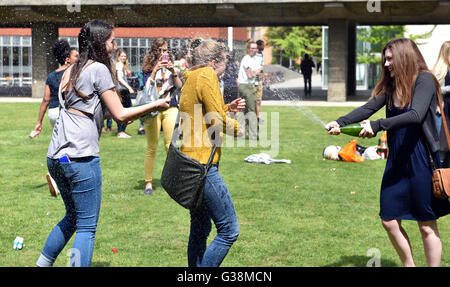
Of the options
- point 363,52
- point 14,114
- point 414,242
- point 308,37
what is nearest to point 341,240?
point 414,242

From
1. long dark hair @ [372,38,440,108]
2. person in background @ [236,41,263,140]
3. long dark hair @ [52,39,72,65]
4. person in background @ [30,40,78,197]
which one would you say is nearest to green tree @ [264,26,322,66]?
person in background @ [236,41,263,140]

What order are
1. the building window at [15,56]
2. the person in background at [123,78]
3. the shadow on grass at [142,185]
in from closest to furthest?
the shadow on grass at [142,185] < the person in background at [123,78] < the building window at [15,56]

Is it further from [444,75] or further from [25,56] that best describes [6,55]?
[444,75]

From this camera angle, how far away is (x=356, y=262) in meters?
Result: 5.62

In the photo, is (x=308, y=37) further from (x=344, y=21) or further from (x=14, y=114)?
(x=14, y=114)

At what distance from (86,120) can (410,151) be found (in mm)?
2304

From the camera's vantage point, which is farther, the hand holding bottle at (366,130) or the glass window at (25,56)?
the glass window at (25,56)

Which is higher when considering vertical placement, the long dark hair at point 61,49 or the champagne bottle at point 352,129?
the long dark hair at point 61,49

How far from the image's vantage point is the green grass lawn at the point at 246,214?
19.1 feet

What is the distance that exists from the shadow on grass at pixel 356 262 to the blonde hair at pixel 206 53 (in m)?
2.08

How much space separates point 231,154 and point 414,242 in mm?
6563

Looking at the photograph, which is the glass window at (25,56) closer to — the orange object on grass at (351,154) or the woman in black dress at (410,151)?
the orange object on grass at (351,154)

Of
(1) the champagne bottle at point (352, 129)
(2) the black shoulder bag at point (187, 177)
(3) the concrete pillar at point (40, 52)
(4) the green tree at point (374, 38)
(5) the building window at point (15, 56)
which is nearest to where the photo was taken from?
(2) the black shoulder bag at point (187, 177)

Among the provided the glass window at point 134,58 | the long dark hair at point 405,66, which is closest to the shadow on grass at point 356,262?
the long dark hair at point 405,66
